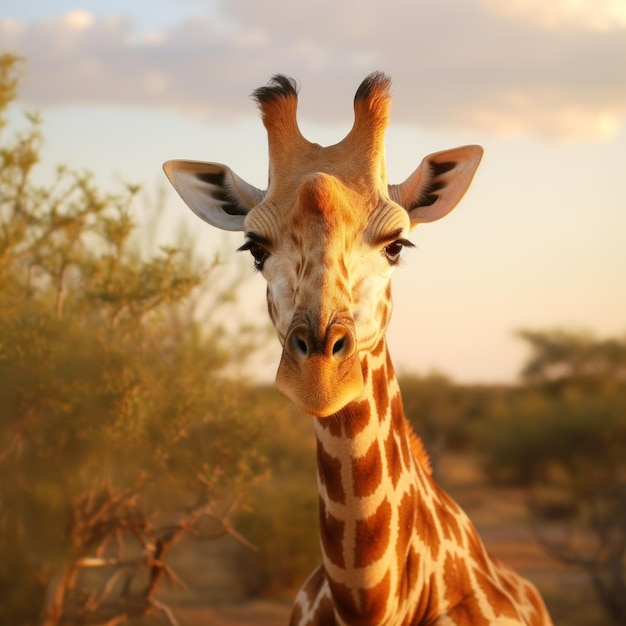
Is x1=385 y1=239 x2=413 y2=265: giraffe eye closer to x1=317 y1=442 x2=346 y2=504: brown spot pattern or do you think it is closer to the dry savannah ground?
x1=317 y1=442 x2=346 y2=504: brown spot pattern

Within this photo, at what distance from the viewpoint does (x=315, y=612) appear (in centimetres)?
453

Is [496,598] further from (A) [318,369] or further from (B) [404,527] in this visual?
(A) [318,369]

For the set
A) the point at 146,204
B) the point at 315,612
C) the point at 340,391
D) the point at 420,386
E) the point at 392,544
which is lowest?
the point at 315,612

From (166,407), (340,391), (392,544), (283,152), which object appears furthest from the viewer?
(166,407)

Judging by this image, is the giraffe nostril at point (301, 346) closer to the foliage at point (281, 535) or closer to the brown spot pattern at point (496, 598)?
the brown spot pattern at point (496, 598)

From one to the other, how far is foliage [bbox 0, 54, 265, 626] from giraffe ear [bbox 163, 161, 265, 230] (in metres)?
2.27

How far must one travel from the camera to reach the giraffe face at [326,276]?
3426 millimetres

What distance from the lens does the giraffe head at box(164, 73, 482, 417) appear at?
11.3ft

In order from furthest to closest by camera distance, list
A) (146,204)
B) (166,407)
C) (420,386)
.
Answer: (420,386) → (146,204) → (166,407)

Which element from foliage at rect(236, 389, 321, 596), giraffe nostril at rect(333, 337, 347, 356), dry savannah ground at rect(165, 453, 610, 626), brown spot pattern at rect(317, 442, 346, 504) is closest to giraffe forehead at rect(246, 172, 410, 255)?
giraffe nostril at rect(333, 337, 347, 356)

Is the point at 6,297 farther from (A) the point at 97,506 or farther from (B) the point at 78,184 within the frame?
(A) the point at 97,506

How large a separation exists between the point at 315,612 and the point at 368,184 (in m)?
2.10

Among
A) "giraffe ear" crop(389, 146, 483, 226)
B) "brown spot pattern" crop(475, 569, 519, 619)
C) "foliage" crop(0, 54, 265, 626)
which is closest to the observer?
"brown spot pattern" crop(475, 569, 519, 619)

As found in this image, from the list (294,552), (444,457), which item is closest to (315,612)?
(294,552)
